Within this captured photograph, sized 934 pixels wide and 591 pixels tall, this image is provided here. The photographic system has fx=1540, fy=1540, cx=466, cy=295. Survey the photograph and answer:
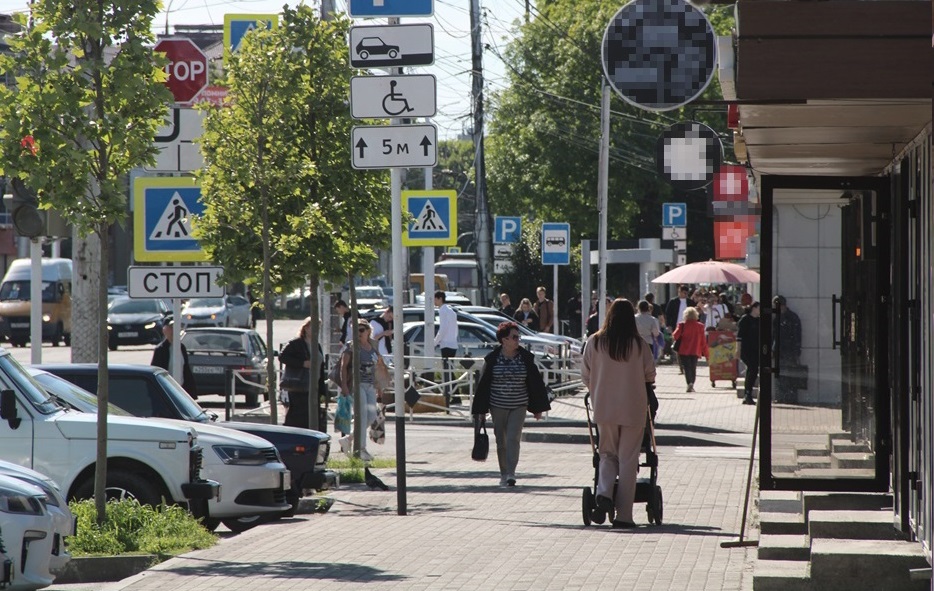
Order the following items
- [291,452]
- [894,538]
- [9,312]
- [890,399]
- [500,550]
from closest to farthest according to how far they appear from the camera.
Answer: [894,538], [890,399], [500,550], [291,452], [9,312]

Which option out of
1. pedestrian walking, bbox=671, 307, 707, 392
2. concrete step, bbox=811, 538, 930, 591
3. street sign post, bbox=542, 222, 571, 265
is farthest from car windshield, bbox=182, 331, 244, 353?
concrete step, bbox=811, 538, 930, 591

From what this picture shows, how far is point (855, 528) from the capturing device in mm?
9320

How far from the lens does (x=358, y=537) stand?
11711 mm

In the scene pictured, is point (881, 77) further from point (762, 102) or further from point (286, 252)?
point (286, 252)

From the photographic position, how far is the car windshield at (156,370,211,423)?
13.7 m

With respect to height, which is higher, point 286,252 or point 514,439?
point 286,252

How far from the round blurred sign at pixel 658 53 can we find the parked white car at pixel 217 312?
39.4 m

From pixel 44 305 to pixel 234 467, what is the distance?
3840cm

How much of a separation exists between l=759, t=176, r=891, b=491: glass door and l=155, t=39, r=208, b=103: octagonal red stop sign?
27.2 ft

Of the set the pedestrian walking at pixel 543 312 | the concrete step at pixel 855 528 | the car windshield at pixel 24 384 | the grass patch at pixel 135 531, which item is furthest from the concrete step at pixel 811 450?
the pedestrian walking at pixel 543 312

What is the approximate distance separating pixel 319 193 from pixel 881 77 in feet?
37.8

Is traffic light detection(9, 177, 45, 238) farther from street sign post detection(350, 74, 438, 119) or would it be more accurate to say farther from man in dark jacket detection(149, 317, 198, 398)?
man in dark jacket detection(149, 317, 198, 398)

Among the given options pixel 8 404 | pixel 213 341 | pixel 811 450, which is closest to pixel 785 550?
pixel 811 450

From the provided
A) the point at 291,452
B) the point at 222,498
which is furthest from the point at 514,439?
the point at 222,498
